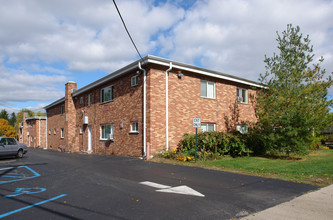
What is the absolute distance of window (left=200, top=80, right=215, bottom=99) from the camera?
56.0ft

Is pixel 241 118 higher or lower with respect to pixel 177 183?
higher

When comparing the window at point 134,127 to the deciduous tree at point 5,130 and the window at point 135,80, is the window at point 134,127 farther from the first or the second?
the deciduous tree at point 5,130

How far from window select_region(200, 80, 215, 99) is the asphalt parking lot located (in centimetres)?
854

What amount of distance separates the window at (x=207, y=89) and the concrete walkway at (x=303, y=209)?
11394mm

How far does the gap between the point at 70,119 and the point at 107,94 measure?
23.3 feet

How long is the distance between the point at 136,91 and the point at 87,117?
766 centimetres

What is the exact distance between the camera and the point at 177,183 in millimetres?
7727

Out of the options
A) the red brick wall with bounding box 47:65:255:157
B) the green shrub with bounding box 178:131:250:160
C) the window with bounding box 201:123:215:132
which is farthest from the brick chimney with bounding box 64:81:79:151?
the green shrub with bounding box 178:131:250:160

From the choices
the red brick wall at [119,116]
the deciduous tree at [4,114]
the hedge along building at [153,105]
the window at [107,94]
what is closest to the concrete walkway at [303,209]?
the hedge along building at [153,105]

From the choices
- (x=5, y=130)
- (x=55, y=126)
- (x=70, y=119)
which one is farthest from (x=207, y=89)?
(x=5, y=130)

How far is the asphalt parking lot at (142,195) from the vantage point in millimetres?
5000

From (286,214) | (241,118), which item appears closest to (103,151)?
(241,118)

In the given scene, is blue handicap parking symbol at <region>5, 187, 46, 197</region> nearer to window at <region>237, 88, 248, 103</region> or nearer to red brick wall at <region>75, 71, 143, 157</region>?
red brick wall at <region>75, 71, 143, 157</region>

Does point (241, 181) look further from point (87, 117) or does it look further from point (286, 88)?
point (87, 117)
